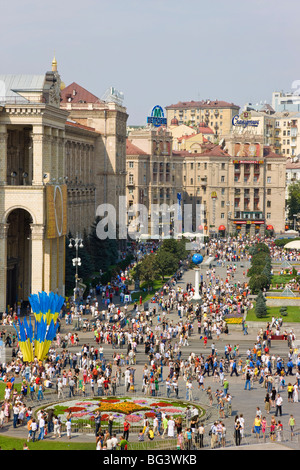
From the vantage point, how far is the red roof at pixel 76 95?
12162 centimetres

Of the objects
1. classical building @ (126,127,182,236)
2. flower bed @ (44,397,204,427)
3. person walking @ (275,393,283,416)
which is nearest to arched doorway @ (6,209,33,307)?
flower bed @ (44,397,204,427)

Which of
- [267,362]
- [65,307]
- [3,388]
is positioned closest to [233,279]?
[65,307]

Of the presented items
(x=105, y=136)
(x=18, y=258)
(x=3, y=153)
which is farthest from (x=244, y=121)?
(x=3, y=153)

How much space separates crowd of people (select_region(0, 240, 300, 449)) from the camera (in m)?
39.6

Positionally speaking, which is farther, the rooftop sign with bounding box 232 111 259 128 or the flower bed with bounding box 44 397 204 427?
the rooftop sign with bounding box 232 111 259 128

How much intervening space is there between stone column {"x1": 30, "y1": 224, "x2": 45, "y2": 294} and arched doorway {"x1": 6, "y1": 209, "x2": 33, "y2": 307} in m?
4.00

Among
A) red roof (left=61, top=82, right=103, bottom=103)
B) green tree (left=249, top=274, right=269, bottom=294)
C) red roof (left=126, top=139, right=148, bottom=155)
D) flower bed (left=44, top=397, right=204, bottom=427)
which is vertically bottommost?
flower bed (left=44, top=397, right=204, bottom=427)

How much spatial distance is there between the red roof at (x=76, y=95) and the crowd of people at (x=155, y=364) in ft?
159

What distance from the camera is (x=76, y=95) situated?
123 m

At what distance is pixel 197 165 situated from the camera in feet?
515

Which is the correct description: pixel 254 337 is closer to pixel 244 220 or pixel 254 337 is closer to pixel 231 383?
pixel 231 383

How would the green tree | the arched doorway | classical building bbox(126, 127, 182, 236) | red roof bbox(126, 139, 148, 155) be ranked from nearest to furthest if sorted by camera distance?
the arched doorway → the green tree → classical building bbox(126, 127, 182, 236) → red roof bbox(126, 139, 148, 155)

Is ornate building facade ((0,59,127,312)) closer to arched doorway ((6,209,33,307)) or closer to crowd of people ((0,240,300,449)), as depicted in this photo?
arched doorway ((6,209,33,307))
